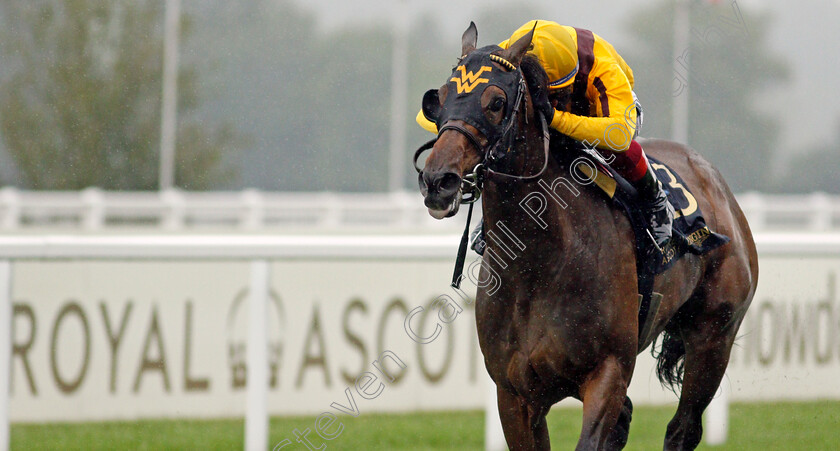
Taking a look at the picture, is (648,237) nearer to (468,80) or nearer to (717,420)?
(468,80)

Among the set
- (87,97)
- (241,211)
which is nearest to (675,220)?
(241,211)

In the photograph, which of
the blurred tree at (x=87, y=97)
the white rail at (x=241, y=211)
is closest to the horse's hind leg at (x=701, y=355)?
the white rail at (x=241, y=211)

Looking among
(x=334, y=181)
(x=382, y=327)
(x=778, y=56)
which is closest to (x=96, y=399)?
(x=382, y=327)

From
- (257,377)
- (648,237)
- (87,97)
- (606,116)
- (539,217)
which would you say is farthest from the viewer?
(87,97)

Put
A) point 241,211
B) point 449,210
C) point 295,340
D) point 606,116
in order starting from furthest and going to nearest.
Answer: point 241,211 → point 295,340 → point 606,116 → point 449,210

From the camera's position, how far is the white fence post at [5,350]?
4.71m

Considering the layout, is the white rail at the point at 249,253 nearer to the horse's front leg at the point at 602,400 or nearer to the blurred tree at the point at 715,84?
the horse's front leg at the point at 602,400

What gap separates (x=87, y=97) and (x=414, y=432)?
16903 mm

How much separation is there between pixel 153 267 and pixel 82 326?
1.52 ft

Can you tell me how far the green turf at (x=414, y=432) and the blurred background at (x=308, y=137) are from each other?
1.5 inches

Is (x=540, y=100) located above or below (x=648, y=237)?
above

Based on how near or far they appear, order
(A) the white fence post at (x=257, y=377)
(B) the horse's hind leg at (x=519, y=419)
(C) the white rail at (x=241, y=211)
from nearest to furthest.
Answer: (B) the horse's hind leg at (x=519, y=419), (A) the white fence post at (x=257, y=377), (C) the white rail at (x=241, y=211)

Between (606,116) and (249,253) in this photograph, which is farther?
(249,253)

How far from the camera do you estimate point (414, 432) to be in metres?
5.66
